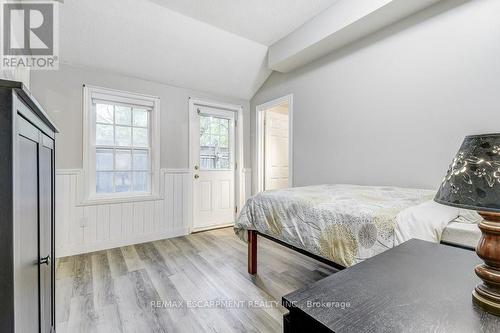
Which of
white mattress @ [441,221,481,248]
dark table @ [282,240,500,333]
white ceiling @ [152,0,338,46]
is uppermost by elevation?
white ceiling @ [152,0,338,46]

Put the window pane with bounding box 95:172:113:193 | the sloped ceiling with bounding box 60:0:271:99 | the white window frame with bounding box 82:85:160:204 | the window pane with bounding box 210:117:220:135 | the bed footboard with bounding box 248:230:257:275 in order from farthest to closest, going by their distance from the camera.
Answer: the window pane with bounding box 210:117:220:135
the window pane with bounding box 95:172:113:193
the white window frame with bounding box 82:85:160:204
the sloped ceiling with bounding box 60:0:271:99
the bed footboard with bounding box 248:230:257:275

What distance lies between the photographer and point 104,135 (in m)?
3.01

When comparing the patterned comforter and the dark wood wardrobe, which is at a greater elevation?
the dark wood wardrobe

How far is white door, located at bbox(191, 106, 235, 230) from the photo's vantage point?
371 centimetres

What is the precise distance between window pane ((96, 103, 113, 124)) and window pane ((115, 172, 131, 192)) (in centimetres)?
70

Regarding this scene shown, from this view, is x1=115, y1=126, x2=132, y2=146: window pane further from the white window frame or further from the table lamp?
the table lamp

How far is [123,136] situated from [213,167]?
1411 mm

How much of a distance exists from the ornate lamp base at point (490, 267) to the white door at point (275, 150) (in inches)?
133

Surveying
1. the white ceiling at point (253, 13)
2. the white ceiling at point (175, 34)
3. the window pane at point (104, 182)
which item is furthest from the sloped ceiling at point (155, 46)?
the window pane at point (104, 182)

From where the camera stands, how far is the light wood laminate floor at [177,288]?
5.10 feet

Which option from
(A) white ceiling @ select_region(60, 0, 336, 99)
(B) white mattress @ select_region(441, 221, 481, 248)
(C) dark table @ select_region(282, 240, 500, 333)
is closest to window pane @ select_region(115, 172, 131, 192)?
(A) white ceiling @ select_region(60, 0, 336, 99)

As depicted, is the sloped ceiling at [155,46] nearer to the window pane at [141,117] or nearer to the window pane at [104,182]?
the window pane at [141,117]

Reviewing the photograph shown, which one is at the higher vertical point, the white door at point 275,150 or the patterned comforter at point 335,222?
the white door at point 275,150

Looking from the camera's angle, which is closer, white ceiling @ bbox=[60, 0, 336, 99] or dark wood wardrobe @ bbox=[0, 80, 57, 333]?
dark wood wardrobe @ bbox=[0, 80, 57, 333]
